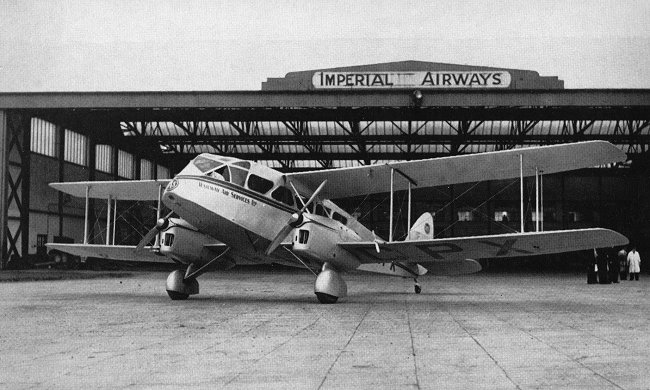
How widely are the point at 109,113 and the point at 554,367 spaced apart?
37.8m

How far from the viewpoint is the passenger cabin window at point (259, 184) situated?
1795 centimetres

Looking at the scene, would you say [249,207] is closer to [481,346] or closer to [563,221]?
[481,346]

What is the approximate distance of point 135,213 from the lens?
6072 cm

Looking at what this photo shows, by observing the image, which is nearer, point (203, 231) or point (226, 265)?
point (203, 231)

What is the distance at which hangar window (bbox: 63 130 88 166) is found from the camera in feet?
166

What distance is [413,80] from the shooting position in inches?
1567

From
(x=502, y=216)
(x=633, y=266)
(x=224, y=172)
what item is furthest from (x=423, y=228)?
(x=502, y=216)

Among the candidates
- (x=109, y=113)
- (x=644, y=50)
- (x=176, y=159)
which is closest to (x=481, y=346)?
(x=644, y=50)

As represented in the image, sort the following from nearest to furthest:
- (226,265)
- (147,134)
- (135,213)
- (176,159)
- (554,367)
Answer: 1. (554,367)
2. (226,265)
3. (147,134)
4. (135,213)
5. (176,159)

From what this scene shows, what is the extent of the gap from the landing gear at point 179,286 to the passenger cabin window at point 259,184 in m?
3.70

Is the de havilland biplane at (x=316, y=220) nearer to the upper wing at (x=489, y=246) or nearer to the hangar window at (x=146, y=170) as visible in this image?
the upper wing at (x=489, y=246)

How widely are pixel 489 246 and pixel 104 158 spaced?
4544cm

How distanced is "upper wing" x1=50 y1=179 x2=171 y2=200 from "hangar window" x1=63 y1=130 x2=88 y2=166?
29.2m

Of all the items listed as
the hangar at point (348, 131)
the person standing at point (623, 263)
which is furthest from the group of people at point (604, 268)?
the person standing at point (623, 263)
